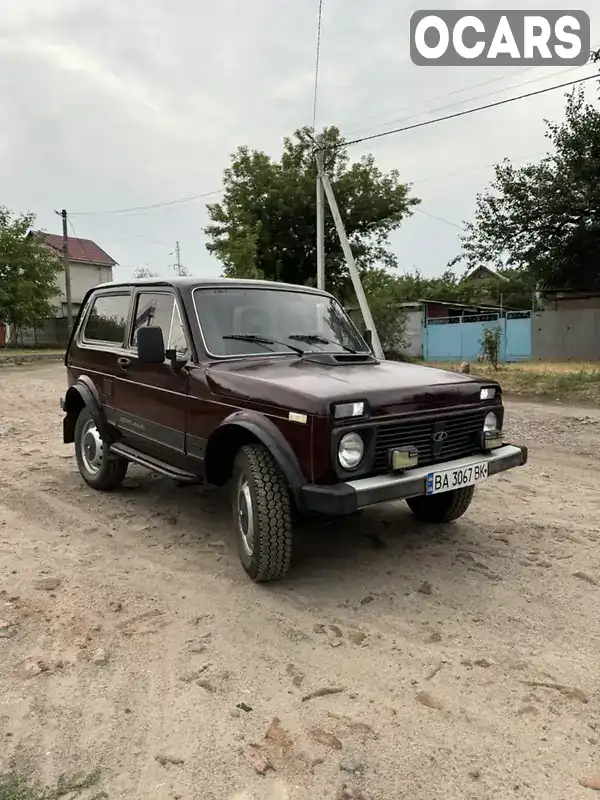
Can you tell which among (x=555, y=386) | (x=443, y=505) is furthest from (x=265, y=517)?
(x=555, y=386)

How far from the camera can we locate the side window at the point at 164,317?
4.54m

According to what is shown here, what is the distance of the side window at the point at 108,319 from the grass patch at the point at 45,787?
3.69 meters

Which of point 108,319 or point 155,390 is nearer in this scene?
point 155,390

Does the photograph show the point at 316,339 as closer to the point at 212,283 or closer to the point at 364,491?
the point at 212,283

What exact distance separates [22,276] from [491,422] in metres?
31.7

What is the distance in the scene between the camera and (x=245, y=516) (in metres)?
3.83

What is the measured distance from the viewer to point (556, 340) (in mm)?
25141

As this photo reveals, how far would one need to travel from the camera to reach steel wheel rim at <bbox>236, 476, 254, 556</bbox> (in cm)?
372

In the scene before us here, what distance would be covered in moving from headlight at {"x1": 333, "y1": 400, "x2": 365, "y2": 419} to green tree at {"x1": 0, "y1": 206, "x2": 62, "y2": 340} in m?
30.3

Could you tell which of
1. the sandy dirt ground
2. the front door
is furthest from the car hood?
the sandy dirt ground

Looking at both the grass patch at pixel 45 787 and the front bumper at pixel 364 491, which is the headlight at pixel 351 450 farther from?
the grass patch at pixel 45 787

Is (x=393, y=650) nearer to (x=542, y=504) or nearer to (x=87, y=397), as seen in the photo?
(x=542, y=504)

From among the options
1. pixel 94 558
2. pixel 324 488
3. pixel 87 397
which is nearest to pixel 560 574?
pixel 324 488

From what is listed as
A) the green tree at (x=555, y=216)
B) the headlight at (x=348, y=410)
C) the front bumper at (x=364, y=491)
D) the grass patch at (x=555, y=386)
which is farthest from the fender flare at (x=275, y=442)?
the green tree at (x=555, y=216)
